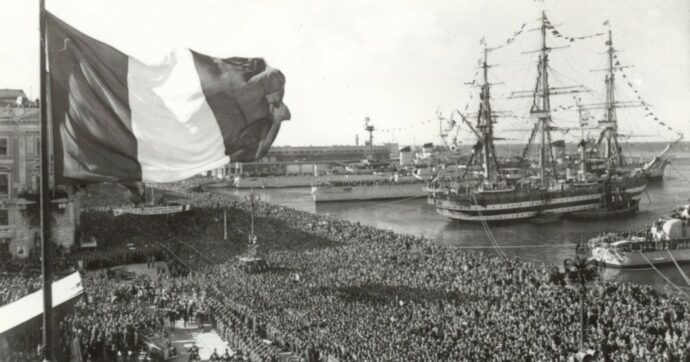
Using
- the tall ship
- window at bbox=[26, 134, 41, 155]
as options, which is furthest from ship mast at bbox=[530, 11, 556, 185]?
window at bbox=[26, 134, 41, 155]

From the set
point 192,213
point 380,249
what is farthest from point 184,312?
point 192,213

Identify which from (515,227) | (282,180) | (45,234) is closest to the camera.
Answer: (45,234)

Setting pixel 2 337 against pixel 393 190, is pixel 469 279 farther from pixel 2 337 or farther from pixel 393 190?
pixel 393 190

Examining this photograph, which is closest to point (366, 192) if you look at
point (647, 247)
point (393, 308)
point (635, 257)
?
point (635, 257)

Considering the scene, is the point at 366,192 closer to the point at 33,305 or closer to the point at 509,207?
the point at 509,207

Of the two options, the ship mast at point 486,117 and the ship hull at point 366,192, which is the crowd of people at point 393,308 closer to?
the ship mast at point 486,117

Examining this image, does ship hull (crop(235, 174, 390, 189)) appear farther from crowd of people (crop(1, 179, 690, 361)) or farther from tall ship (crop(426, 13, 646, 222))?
crowd of people (crop(1, 179, 690, 361))

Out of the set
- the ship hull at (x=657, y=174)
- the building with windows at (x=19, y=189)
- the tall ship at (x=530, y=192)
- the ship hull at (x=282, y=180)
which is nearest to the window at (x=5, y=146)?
the building with windows at (x=19, y=189)
